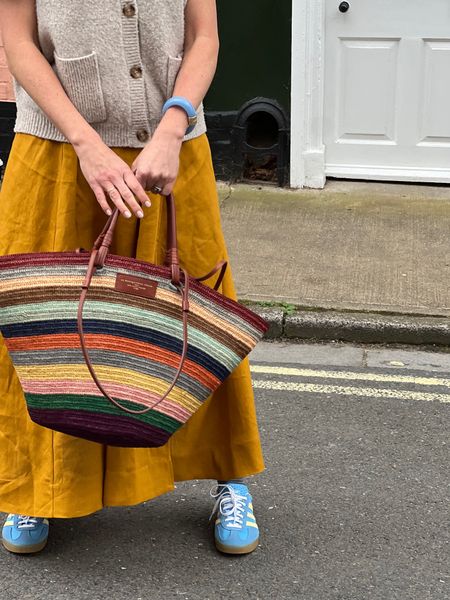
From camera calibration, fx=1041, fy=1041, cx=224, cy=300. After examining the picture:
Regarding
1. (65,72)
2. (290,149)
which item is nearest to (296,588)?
(65,72)

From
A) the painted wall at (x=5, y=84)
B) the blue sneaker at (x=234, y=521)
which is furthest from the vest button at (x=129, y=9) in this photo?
the painted wall at (x=5, y=84)

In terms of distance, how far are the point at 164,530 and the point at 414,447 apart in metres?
1.07

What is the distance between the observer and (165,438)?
7.97ft

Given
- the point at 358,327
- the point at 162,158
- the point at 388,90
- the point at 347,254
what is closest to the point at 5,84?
the point at 388,90

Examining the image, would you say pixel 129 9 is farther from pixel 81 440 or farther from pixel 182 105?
pixel 81 440

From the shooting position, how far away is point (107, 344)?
238 cm

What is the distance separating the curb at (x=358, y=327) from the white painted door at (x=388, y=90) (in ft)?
7.45

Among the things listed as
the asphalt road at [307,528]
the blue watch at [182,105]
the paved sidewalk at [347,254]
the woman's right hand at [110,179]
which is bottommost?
the paved sidewalk at [347,254]

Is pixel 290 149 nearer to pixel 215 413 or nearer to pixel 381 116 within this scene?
pixel 381 116

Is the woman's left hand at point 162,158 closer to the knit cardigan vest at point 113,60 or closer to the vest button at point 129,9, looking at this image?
the knit cardigan vest at point 113,60

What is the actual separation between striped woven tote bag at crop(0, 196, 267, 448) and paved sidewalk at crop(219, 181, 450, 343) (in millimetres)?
2578

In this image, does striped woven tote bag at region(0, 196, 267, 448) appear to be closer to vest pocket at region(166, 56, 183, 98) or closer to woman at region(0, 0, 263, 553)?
woman at region(0, 0, 263, 553)

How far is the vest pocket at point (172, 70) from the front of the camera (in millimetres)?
2574

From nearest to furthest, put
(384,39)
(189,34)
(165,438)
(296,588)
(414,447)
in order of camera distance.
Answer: (165,438) → (189,34) → (296,588) → (414,447) → (384,39)
